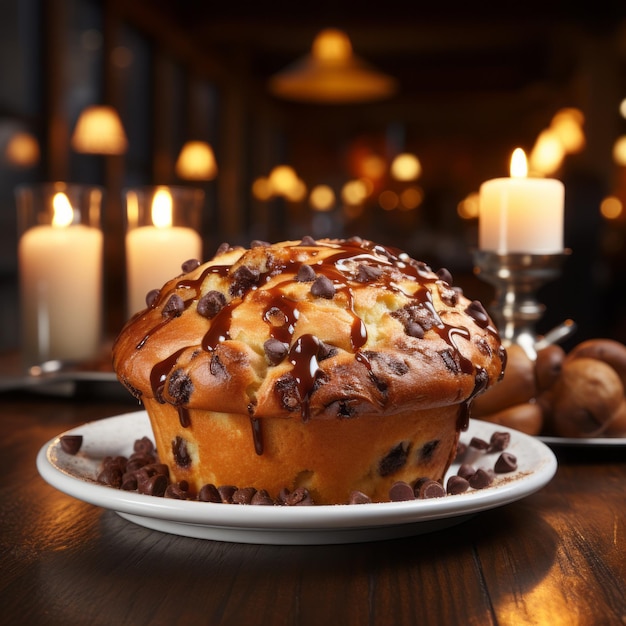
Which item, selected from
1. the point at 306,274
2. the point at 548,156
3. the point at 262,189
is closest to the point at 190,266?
the point at 306,274

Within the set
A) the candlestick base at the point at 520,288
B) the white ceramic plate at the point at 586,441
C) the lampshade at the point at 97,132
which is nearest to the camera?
the white ceramic plate at the point at 586,441

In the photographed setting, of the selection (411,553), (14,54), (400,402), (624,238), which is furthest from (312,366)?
(624,238)

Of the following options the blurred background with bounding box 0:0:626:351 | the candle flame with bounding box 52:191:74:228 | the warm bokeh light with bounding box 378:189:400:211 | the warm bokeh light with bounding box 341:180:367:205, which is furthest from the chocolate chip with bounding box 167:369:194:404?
the warm bokeh light with bounding box 378:189:400:211

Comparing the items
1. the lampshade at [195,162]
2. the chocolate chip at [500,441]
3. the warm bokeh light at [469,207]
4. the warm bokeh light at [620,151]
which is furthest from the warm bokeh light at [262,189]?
the chocolate chip at [500,441]

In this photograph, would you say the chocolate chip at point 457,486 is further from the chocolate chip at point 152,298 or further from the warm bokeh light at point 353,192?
the warm bokeh light at point 353,192

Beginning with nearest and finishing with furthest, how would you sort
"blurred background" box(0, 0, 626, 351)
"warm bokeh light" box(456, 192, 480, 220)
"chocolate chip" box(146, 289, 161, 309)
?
1. "chocolate chip" box(146, 289, 161, 309)
2. "blurred background" box(0, 0, 626, 351)
3. "warm bokeh light" box(456, 192, 480, 220)

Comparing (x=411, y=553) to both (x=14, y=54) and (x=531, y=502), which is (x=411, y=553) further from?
(x=14, y=54)

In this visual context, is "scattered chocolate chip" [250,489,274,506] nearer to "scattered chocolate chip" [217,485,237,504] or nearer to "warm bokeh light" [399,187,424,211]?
"scattered chocolate chip" [217,485,237,504]
